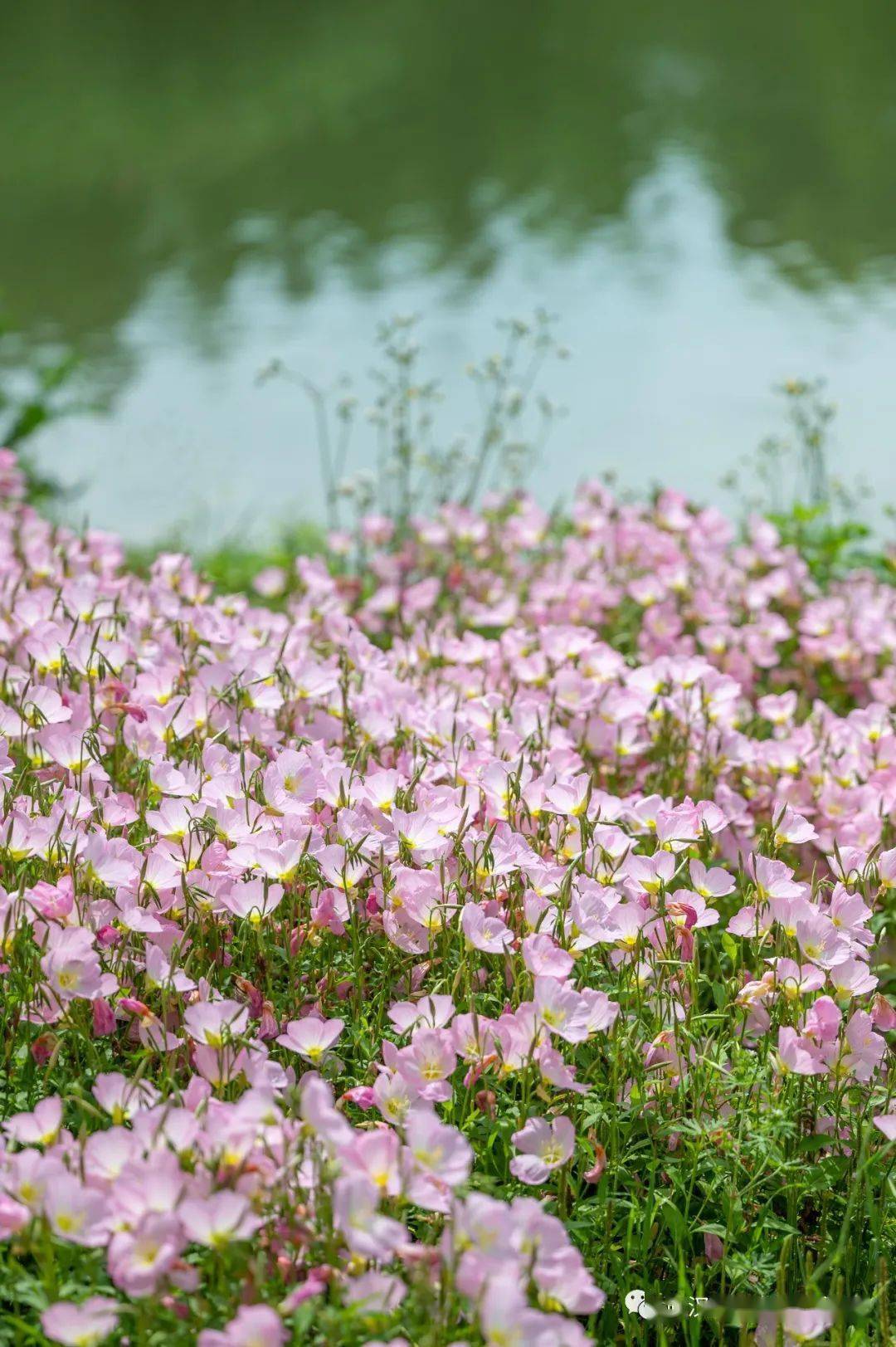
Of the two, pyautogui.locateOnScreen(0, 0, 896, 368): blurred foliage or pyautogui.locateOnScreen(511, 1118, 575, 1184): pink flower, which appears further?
pyautogui.locateOnScreen(0, 0, 896, 368): blurred foliage

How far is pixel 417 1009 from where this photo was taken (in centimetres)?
179

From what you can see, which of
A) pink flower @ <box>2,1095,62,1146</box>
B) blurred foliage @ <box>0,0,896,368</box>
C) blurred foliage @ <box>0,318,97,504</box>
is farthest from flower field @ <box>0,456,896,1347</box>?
blurred foliage @ <box>0,0,896,368</box>

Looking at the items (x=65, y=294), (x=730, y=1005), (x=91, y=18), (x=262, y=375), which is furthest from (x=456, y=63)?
(x=730, y=1005)

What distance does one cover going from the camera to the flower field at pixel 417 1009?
1417mm

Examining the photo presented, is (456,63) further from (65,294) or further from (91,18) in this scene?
(65,294)

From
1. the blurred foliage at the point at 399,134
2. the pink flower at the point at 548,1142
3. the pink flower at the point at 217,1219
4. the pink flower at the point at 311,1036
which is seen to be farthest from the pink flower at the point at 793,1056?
the blurred foliage at the point at 399,134

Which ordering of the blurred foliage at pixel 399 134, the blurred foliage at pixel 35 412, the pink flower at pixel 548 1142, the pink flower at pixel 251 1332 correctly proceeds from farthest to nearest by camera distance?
the blurred foliage at pixel 399 134, the blurred foliage at pixel 35 412, the pink flower at pixel 548 1142, the pink flower at pixel 251 1332

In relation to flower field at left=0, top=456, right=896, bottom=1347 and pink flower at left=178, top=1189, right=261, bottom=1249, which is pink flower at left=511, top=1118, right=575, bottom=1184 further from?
pink flower at left=178, top=1189, right=261, bottom=1249

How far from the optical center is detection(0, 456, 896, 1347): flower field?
142 cm

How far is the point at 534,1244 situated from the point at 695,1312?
52 cm

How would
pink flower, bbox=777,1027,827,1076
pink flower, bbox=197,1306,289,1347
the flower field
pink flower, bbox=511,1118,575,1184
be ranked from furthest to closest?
pink flower, bbox=777,1027,827,1076 → pink flower, bbox=511,1118,575,1184 → the flower field → pink flower, bbox=197,1306,289,1347

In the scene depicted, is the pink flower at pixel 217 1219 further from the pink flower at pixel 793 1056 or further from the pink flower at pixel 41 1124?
the pink flower at pixel 793 1056

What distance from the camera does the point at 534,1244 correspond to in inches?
53.7

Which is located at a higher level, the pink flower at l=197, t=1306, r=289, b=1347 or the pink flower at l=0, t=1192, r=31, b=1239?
the pink flower at l=0, t=1192, r=31, b=1239
